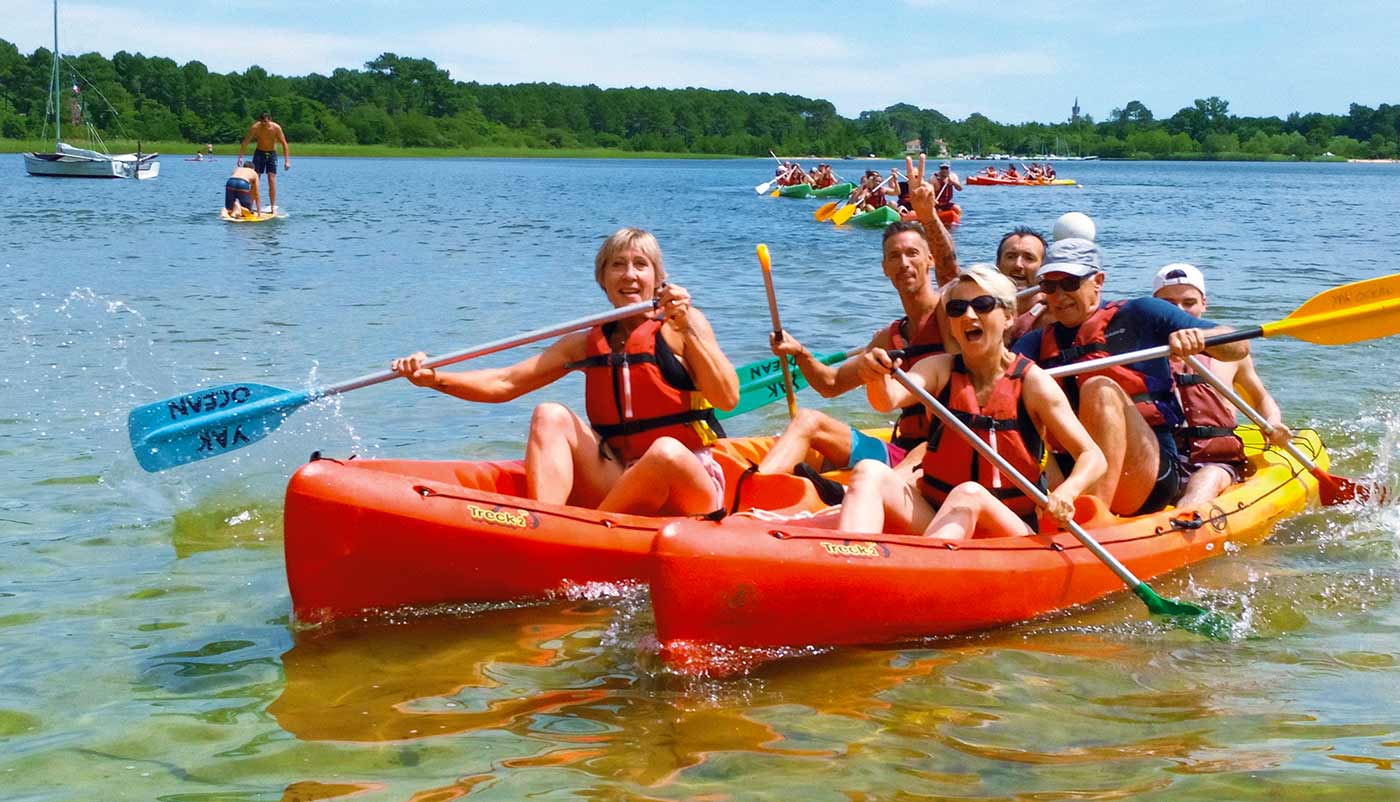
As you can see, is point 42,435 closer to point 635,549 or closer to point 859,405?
point 635,549

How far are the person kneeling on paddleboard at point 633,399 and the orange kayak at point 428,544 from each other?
7.2 inches

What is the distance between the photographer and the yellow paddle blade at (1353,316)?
5414 mm

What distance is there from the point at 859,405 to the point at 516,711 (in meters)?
5.51

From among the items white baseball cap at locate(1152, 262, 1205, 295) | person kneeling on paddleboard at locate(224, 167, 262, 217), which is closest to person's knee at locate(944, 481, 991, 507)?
white baseball cap at locate(1152, 262, 1205, 295)

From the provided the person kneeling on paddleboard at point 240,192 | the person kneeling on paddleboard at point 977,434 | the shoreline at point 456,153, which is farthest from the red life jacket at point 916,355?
the shoreline at point 456,153

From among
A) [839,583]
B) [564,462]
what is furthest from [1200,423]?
[564,462]

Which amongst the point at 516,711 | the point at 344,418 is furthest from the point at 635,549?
the point at 344,418

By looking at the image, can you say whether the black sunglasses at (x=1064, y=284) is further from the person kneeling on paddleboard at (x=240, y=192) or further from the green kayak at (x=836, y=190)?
the green kayak at (x=836, y=190)

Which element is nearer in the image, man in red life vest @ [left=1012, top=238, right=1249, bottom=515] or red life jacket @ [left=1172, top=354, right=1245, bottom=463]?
man in red life vest @ [left=1012, top=238, right=1249, bottom=515]

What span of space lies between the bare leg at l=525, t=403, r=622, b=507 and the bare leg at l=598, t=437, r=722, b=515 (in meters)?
0.18

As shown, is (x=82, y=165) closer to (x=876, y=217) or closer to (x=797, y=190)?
(x=797, y=190)

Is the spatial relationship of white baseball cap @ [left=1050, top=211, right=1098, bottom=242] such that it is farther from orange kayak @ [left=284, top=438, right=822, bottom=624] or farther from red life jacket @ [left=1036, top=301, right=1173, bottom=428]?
orange kayak @ [left=284, top=438, right=822, bottom=624]

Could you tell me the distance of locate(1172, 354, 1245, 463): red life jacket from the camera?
5703 millimetres

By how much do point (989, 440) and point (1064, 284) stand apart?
3.09 ft
